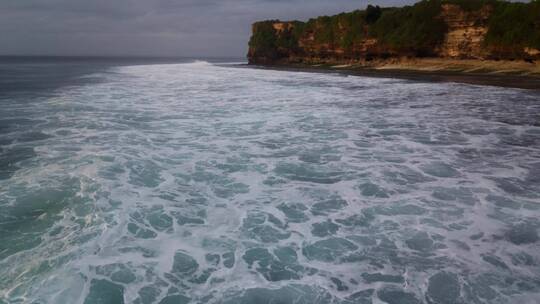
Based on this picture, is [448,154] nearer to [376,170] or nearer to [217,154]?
[376,170]

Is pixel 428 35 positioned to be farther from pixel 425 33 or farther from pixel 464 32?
pixel 464 32

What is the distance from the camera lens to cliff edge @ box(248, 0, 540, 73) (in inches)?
1652

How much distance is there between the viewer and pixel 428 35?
52.5 metres

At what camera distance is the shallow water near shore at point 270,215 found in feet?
14.8

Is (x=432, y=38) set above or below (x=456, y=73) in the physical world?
above

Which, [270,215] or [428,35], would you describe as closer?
[270,215]

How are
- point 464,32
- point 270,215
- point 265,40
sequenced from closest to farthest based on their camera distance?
point 270,215 < point 464,32 < point 265,40

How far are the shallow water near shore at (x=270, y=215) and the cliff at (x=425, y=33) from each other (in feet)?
117

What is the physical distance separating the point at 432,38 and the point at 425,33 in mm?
1181

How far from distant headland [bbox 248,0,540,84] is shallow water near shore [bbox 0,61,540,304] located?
114 feet

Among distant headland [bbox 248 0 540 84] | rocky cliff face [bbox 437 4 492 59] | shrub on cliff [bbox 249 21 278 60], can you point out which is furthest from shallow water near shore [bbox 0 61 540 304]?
shrub on cliff [bbox 249 21 278 60]

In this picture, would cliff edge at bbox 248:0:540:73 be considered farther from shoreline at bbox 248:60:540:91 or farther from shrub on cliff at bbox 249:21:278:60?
shrub on cliff at bbox 249:21:278:60

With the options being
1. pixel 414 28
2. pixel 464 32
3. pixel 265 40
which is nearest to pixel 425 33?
pixel 414 28

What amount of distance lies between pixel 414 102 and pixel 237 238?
59.2ft
